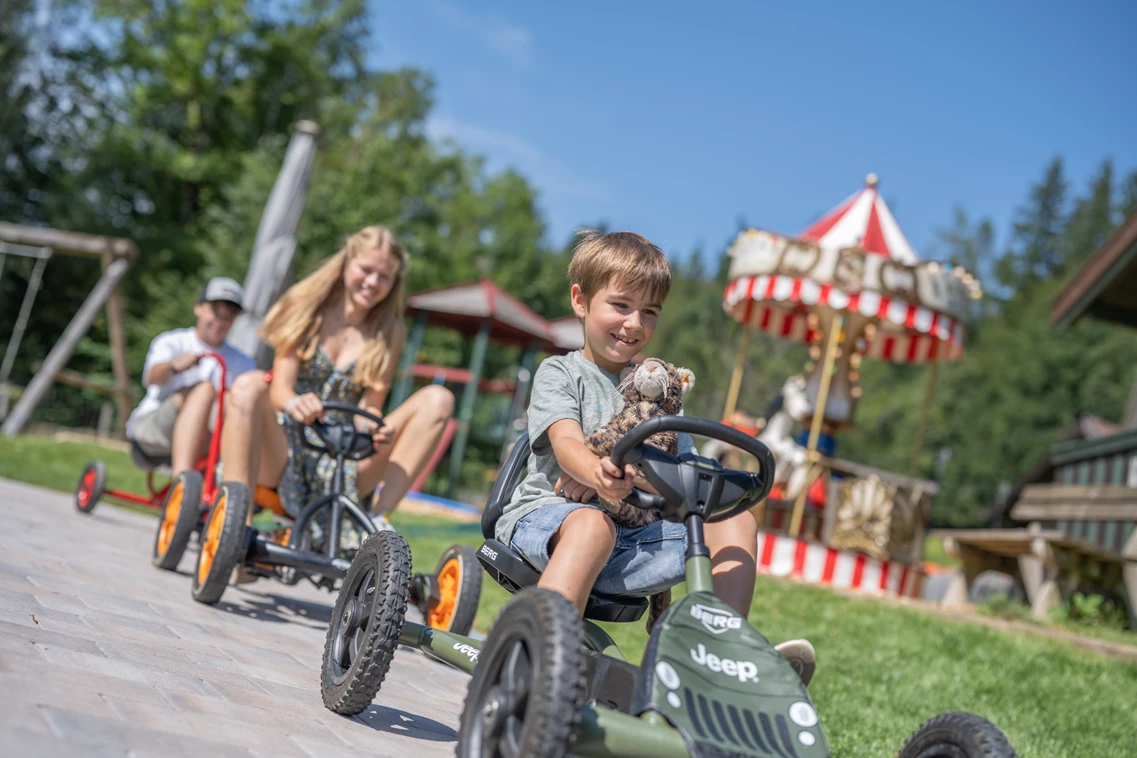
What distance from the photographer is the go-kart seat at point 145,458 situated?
582 centimetres

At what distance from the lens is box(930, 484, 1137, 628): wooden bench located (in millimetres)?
8156

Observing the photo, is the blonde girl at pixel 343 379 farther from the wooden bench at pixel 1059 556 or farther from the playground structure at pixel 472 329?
the playground structure at pixel 472 329

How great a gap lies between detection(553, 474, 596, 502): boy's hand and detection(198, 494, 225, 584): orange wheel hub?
5.67 feet

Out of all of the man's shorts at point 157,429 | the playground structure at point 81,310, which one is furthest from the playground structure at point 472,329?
the man's shorts at point 157,429

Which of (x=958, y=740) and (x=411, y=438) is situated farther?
(x=411, y=438)

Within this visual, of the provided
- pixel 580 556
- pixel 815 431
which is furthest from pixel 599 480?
pixel 815 431

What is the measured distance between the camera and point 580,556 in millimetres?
2273

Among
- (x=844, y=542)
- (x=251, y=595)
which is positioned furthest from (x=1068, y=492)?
(x=251, y=595)

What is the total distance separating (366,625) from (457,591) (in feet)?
4.44

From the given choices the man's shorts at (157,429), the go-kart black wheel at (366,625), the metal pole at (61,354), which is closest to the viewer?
the go-kart black wheel at (366,625)

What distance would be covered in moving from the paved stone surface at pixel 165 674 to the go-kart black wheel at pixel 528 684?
37cm

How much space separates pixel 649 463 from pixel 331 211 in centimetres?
2493

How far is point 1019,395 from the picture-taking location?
45.8 metres

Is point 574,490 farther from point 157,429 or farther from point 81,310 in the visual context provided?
point 81,310
